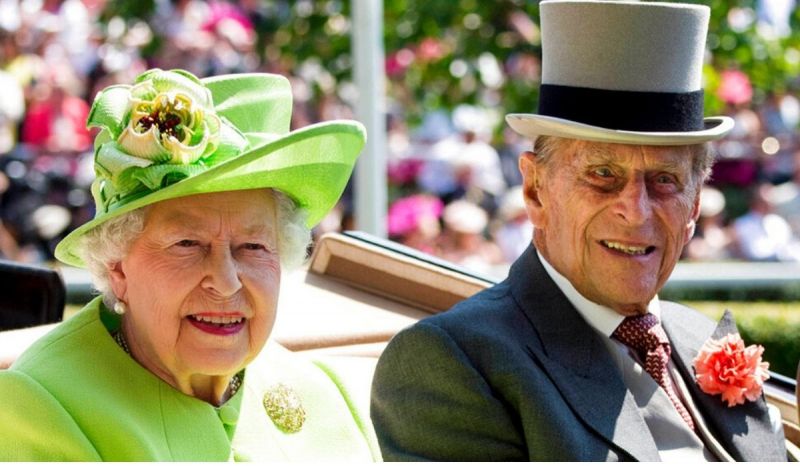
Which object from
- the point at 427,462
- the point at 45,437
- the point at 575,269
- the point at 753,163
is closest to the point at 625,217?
the point at 575,269

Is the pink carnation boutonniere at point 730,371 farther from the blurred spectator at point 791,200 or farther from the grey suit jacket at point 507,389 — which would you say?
the blurred spectator at point 791,200

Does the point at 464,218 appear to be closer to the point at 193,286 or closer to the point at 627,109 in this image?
the point at 627,109

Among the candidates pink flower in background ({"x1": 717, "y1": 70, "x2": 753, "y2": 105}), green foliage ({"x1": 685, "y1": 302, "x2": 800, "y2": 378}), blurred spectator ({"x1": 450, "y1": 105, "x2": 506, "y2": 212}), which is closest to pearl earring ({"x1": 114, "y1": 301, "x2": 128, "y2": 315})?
green foliage ({"x1": 685, "y1": 302, "x2": 800, "y2": 378})

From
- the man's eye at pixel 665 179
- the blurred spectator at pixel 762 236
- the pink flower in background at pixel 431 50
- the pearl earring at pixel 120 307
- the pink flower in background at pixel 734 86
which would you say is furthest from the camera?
the blurred spectator at pixel 762 236

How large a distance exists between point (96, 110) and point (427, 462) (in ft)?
2.83

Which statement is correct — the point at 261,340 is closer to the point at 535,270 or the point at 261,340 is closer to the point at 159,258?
the point at 159,258

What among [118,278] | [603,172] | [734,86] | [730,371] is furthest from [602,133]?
[734,86]

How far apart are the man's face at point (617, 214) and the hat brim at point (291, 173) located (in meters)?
0.48

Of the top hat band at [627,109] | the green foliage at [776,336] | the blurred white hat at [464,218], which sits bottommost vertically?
the green foliage at [776,336]

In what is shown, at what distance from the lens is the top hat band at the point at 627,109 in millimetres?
3006

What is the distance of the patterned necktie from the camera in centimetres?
307

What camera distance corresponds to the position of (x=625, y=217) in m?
3.00

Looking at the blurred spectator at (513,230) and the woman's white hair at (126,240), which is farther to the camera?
the blurred spectator at (513,230)

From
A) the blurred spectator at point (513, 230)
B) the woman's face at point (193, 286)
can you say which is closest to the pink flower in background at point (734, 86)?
the blurred spectator at point (513, 230)
